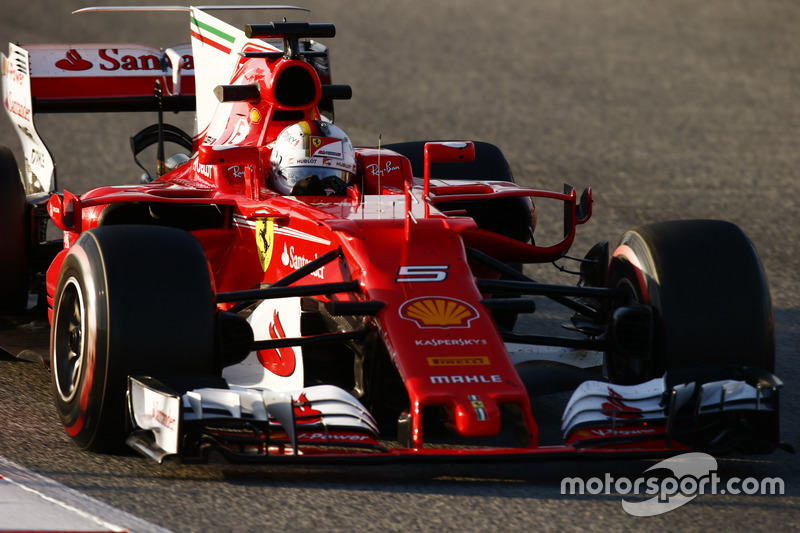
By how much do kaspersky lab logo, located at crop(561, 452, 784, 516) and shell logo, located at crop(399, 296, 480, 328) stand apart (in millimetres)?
755

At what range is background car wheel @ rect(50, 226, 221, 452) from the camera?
4.95 meters

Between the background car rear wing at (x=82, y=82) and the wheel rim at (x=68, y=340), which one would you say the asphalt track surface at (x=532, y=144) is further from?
the background car rear wing at (x=82, y=82)

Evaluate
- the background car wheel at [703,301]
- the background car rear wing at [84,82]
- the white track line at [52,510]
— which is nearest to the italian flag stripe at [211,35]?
the background car rear wing at [84,82]

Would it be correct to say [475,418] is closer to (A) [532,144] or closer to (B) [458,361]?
(B) [458,361]

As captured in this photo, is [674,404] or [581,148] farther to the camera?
[581,148]

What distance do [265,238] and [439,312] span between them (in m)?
1.20

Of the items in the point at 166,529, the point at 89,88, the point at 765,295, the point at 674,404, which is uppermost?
the point at 89,88

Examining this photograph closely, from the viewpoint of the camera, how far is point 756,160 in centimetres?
1256

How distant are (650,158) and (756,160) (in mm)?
1027

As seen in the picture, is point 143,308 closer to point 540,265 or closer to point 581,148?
point 540,265

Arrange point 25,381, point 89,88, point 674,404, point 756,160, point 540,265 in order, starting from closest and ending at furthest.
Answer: point 674,404
point 25,381
point 89,88
point 540,265
point 756,160

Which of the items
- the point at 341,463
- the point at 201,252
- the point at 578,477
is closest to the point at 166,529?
the point at 341,463

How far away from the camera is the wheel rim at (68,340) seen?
17.5 ft

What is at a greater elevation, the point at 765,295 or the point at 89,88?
the point at 89,88
